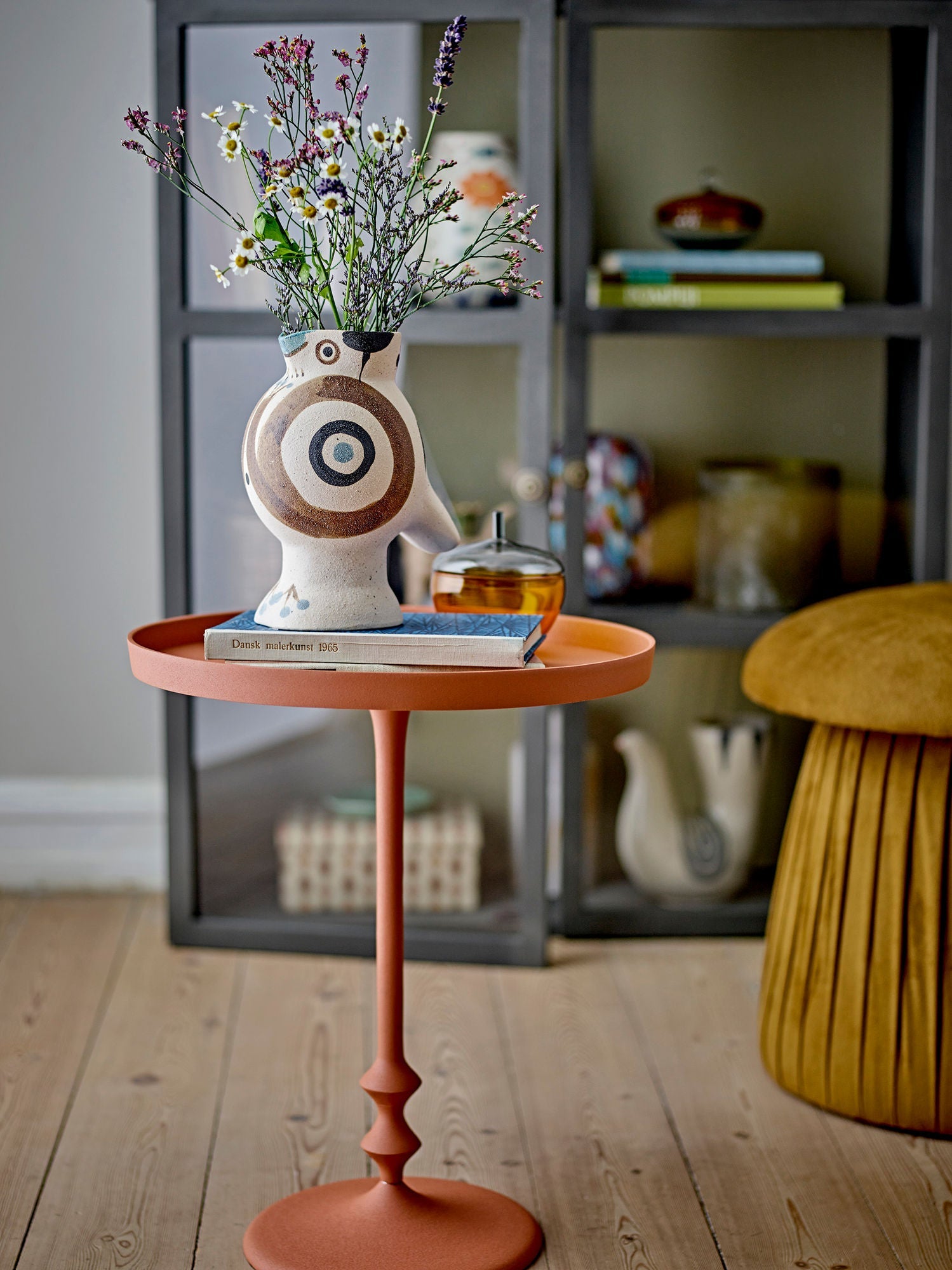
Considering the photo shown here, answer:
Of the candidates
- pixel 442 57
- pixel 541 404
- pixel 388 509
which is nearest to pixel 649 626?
pixel 541 404

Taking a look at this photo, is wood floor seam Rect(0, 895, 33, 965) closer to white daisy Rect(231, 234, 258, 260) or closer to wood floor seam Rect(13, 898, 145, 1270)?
wood floor seam Rect(13, 898, 145, 1270)

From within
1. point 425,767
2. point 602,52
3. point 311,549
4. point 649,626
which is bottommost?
point 425,767

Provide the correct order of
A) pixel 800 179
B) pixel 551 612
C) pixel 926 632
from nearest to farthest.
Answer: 1. pixel 551 612
2. pixel 926 632
3. pixel 800 179

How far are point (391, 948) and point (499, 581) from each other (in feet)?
1.38

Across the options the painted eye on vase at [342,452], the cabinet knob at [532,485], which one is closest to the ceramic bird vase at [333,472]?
the painted eye on vase at [342,452]

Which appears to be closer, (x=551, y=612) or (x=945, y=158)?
(x=551, y=612)

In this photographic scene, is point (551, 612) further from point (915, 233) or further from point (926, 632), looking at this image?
point (915, 233)

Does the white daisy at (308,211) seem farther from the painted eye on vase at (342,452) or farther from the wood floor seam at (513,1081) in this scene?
the wood floor seam at (513,1081)

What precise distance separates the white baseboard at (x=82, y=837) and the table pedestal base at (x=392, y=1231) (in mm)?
1233

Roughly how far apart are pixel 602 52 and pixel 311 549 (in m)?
1.37

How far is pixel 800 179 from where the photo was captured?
237cm

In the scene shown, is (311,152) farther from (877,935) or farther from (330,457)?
(877,935)

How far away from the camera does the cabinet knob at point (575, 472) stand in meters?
2.30

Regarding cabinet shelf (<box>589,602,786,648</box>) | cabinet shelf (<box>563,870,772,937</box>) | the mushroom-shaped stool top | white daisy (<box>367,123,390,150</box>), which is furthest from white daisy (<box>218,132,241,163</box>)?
cabinet shelf (<box>563,870,772,937</box>)
